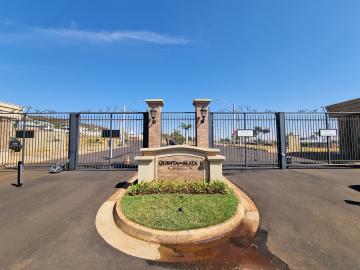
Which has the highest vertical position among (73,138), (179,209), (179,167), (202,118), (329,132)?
(202,118)

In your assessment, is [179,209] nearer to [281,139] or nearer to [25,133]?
[281,139]

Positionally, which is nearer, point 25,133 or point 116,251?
→ point 116,251

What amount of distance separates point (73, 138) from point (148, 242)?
31.2 ft

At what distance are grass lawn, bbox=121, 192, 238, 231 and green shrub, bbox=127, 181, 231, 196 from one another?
0.77ft

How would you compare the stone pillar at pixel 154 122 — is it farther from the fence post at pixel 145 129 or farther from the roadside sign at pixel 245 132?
the roadside sign at pixel 245 132

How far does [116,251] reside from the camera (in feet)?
14.7

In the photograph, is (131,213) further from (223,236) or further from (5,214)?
(5,214)

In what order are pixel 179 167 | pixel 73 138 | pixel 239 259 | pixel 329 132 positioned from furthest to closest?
pixel 329 132 < pixel 73 138 < pixel 179 167 < pixel 239 259

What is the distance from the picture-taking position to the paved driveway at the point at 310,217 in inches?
170

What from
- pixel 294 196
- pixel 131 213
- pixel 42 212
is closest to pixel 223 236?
pixel 131 213

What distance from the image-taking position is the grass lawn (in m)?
5.27

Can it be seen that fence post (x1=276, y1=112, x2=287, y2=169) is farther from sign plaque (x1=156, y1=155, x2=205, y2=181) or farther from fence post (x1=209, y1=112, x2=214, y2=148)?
sign plaque (x1=156, y1=155, x2=205, y2=181)

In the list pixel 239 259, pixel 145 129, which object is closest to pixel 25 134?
pixel 145 129

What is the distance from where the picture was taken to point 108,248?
4.61m
